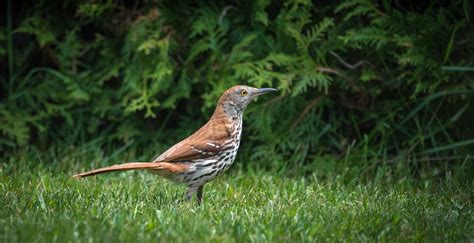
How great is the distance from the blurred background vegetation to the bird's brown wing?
4.12ft

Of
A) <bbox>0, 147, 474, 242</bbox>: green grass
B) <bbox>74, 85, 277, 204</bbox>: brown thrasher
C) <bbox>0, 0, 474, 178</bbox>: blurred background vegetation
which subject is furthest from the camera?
<bbox>0, 0, 474, 178</bbox>: blurred background vegetation

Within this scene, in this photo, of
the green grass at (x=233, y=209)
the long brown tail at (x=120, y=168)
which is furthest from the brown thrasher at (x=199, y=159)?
the green grass at (x=233, y=209)

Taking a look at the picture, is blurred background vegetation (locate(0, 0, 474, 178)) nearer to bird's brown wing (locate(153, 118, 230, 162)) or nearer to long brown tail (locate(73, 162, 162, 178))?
bird's brown wing (locate(153, 118, 230, 162))

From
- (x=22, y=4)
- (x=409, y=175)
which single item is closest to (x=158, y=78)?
(x=22, y=4)

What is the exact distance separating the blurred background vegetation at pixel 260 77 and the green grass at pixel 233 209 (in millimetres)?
570

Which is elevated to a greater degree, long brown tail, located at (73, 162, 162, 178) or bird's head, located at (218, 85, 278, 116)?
bird's head, located at (218, 85, 278, 116)

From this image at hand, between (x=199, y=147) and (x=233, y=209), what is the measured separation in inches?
23.7

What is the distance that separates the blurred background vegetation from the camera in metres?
6.42

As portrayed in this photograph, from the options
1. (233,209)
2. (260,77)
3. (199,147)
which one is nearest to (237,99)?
(199,147)

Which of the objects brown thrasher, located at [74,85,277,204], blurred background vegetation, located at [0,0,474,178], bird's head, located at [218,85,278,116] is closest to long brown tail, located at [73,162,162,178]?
brown thrasher, located at [74,85,277,204]

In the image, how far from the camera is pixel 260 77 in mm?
6551

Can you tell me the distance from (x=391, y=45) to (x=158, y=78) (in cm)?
199

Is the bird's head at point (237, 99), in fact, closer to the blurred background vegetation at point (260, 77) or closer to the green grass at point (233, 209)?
the green grass at point (233, 209)

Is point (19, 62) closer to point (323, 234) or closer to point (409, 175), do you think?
point (409, 175)
